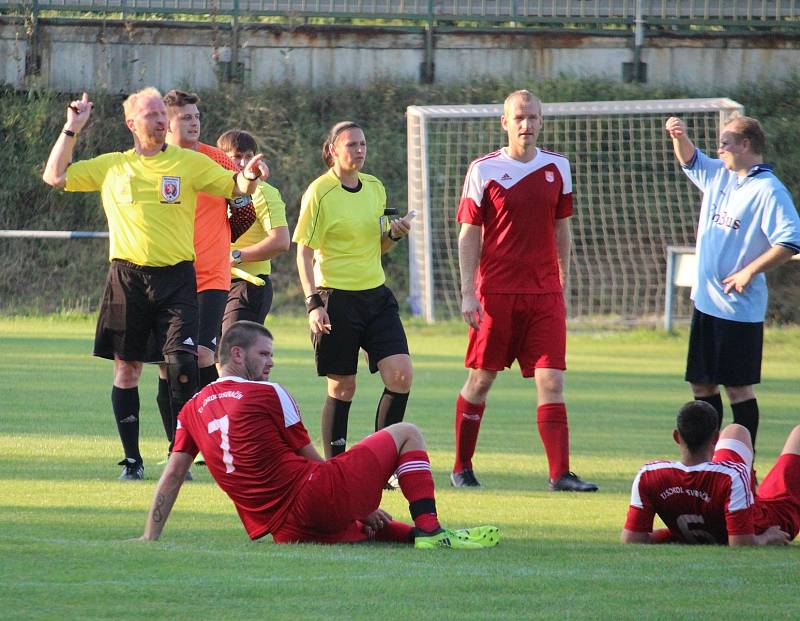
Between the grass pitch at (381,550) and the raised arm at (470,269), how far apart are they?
98cm

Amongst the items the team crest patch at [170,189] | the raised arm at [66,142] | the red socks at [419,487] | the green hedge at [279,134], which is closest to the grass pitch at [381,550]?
the red socks at [419,487]

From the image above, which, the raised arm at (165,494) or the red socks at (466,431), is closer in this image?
the raised arm at (165,494)

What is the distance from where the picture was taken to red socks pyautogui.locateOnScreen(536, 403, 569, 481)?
809 cm

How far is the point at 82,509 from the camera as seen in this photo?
22.7 feet

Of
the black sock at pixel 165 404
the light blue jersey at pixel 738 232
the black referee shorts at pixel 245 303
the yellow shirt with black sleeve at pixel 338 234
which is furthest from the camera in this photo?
the black referee shorts at pixel 245 303

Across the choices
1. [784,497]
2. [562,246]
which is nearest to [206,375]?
[562,246]

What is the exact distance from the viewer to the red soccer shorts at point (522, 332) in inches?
326

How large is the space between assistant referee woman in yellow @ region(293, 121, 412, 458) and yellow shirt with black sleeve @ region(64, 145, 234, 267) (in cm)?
63

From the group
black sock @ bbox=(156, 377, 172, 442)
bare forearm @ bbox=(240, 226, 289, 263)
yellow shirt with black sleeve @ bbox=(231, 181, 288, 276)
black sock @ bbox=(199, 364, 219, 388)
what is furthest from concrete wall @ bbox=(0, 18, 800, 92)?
black sock @ bbox=(156, 377, 172, 442)

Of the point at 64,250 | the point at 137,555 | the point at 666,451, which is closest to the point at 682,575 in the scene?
the point at 137,555

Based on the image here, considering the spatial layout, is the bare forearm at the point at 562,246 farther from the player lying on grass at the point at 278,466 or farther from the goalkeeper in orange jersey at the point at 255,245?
the player lying on grass at the point at 278,466

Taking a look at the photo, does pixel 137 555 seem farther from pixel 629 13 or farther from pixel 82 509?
pixel 629 13

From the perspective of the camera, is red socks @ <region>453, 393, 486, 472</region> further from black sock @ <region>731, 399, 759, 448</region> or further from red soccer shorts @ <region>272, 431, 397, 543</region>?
red soccer shorts @ <region>272, 431, 397, 543</region>

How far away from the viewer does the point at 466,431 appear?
828 centimetres
